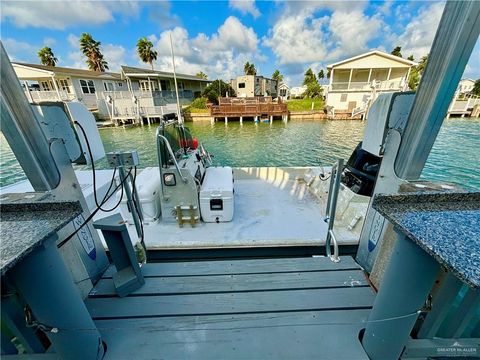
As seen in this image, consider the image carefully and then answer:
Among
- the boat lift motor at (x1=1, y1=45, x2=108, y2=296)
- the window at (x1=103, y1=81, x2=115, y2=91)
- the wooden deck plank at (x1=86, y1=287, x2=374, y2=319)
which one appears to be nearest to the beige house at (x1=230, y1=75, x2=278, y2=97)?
the window at (x1=103, y1=81, x2=115, y2=91)

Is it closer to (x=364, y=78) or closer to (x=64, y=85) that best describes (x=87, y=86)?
(x=64, y=85)

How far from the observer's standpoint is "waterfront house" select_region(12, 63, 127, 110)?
1430 centimetres

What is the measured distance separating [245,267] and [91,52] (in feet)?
102

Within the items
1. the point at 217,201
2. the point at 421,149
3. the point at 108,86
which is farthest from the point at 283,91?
the point at 421,149

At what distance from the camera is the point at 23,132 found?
1124mm

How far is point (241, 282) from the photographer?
58.7 inches

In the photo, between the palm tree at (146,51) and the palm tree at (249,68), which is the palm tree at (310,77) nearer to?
the palm tree at (249,68)

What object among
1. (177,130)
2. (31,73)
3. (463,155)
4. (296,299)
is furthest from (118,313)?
(31,73)

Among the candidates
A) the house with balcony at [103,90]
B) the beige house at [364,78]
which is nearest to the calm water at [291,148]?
the house with balcony at [103,90]

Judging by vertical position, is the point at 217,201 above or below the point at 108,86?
below

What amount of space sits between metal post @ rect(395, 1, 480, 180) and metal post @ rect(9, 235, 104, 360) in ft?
6.36

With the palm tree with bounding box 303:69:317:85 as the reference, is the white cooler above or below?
below

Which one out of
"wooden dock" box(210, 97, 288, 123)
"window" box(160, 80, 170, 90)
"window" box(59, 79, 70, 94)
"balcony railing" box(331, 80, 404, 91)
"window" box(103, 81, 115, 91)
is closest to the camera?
"window" box(59, 79, 70, 94)

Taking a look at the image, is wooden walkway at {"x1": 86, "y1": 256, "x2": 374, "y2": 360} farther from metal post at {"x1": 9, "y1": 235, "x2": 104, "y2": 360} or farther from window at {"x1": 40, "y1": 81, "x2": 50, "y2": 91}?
window at {"x1": 40, "y1": 81, "x2": 50, "y2": 91}
